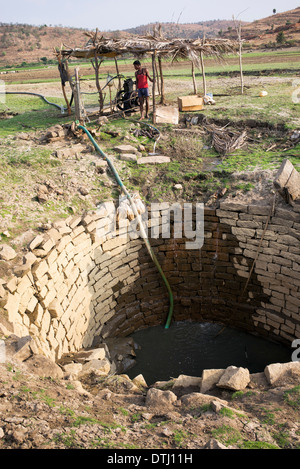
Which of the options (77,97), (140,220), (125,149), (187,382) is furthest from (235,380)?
(77,97)

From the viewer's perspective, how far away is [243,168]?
776 centimetres

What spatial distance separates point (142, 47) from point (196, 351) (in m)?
6.95

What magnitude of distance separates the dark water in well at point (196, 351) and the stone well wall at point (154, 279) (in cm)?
20

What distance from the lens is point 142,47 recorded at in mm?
9508

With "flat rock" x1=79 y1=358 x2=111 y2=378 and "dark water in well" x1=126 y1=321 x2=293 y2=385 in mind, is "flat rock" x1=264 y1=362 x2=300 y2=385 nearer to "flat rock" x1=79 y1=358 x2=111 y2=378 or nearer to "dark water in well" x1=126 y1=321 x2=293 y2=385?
"flat rock" x1=79 y1=358 x2=111 y2=378

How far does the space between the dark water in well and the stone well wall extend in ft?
0.66

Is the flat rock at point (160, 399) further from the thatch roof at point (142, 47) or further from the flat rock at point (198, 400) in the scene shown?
the thatch roof at point (142, 47)

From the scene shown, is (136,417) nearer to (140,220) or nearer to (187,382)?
(187,382)

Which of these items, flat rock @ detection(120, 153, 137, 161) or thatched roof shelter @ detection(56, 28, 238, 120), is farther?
thatched roof shelter @ detection(56, 28, 238, 120)

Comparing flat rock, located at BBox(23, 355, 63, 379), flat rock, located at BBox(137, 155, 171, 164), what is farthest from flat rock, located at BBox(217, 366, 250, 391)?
flat rock, located at BBox(137, 155, 171, 164)

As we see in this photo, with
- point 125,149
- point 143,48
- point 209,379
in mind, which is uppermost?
point 143,48

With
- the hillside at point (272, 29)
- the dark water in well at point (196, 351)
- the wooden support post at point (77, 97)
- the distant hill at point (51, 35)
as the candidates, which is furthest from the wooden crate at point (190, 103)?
the distant hill at point (51, 35)

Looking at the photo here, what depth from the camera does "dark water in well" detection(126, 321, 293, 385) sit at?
22.8 ft

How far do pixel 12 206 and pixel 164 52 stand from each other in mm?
5877
